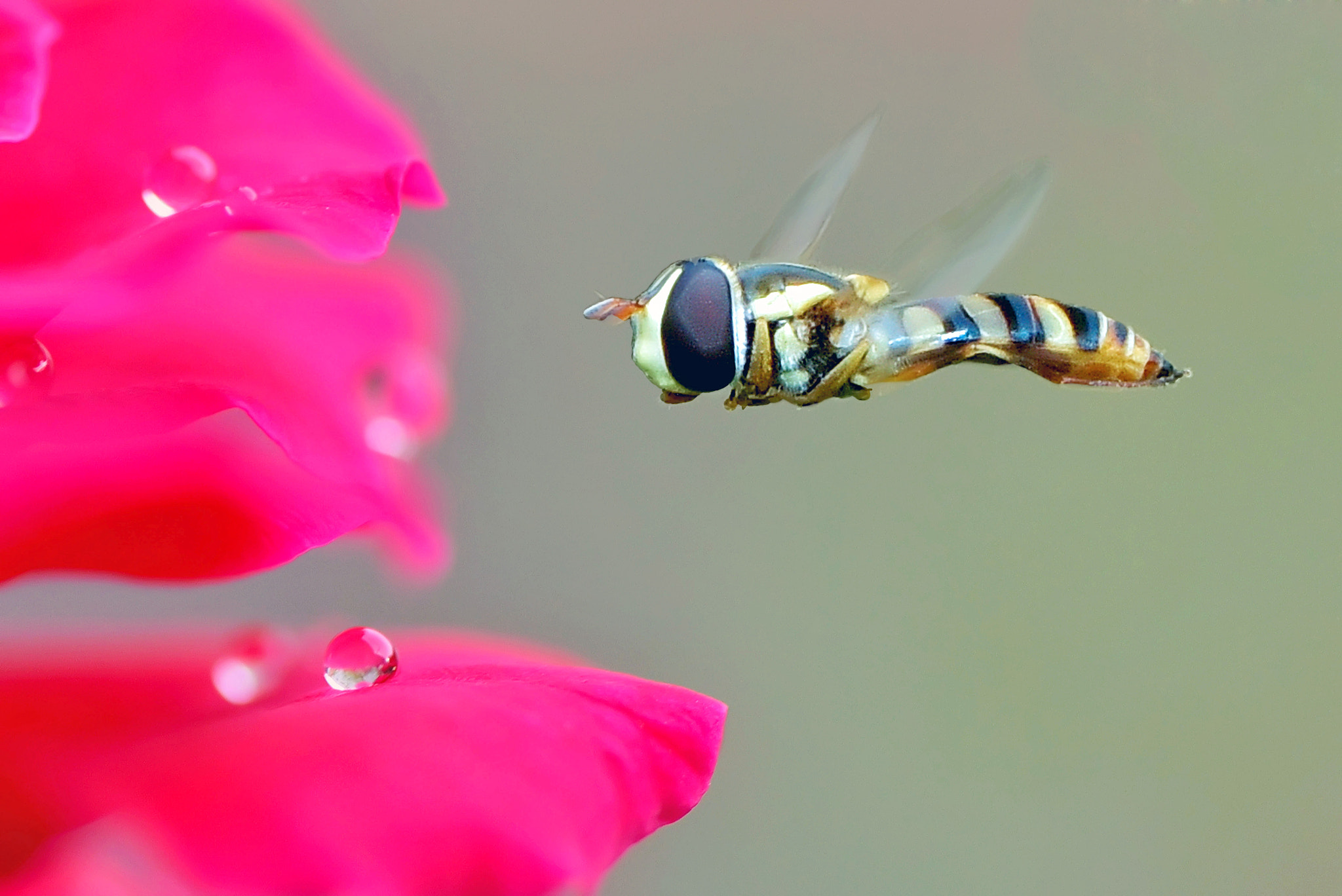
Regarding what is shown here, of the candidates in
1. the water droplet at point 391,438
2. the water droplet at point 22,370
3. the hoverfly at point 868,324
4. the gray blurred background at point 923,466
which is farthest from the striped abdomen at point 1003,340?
the gray blurred background at point 923,466

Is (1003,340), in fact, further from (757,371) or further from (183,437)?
(183,437)

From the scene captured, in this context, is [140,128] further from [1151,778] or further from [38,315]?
[1151,778]

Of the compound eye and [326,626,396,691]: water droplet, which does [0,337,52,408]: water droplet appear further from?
the compound eye

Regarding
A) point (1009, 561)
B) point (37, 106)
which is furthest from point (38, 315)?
point (1009, 561)

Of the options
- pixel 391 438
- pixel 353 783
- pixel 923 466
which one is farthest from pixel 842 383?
pixel 923 466

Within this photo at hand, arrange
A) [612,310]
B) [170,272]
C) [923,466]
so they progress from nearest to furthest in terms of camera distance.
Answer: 1. [170,272]
2. [612,310]
3. [923,466]

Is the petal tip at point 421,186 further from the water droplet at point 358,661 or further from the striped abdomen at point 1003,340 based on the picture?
the striped abdomen at point 1003,340
